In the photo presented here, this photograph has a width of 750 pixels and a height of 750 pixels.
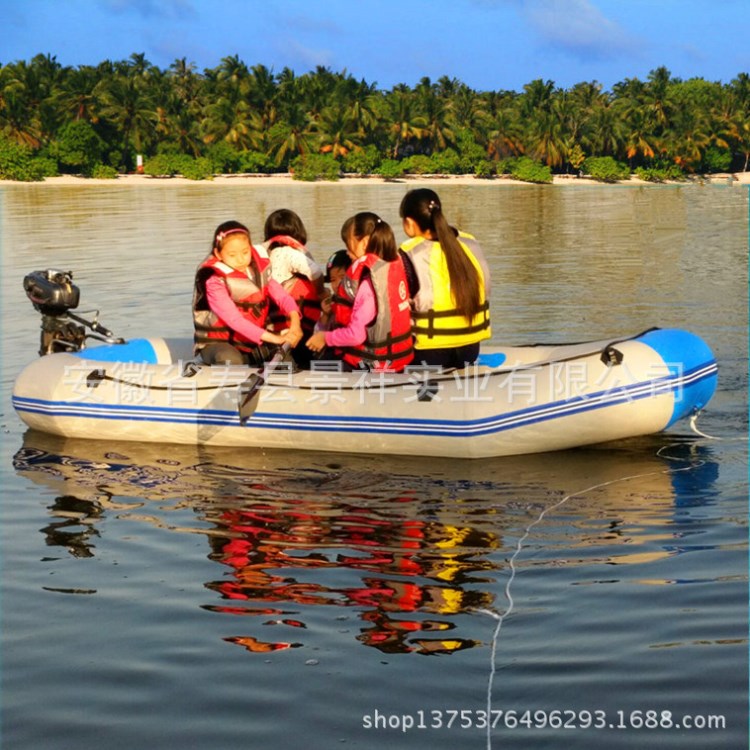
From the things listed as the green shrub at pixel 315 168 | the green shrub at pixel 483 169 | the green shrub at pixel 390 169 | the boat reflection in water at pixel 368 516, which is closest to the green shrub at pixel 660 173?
the green shrub at pixel 483 169

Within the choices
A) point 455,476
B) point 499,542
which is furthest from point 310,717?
point 455,476

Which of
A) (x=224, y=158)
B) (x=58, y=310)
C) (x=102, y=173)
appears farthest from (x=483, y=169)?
(x=58, y=310)

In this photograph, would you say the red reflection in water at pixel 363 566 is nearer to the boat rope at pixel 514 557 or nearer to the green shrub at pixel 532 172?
the boat rope at pixel 514 557

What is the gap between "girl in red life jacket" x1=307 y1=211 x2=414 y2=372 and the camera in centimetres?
723

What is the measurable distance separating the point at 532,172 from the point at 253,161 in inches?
646

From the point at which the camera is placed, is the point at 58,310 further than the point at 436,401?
Yes

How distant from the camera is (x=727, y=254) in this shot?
20.4 meters

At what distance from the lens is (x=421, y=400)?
739cm

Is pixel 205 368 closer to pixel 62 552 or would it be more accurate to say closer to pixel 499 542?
pixel 62 552

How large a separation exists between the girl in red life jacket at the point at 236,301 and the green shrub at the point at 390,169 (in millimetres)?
63367

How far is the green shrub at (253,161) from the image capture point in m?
68.9

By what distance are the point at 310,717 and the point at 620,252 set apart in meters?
18.2

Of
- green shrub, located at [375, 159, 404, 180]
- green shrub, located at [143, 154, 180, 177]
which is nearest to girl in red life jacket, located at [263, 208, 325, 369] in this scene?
green shrub, located at [143, 154, 180, 177]

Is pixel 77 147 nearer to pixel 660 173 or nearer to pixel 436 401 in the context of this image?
pixel 660 173
